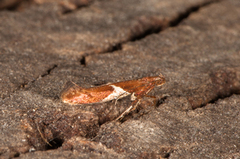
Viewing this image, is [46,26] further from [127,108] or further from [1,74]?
[127,108]

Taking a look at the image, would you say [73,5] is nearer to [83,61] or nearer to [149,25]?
[149,25]

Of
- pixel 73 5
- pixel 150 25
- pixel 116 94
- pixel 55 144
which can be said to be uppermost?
pixel 73 5

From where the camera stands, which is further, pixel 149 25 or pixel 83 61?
pixel 149 25

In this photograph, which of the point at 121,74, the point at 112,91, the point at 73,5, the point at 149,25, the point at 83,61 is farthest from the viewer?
the point at 73,5

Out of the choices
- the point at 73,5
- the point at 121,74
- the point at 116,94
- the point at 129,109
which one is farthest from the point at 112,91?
the point at 73,5

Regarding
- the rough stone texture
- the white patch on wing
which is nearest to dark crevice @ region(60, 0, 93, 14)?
the rough stone texture

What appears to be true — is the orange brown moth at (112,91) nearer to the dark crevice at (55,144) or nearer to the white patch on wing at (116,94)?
the white patch on wing at (116,94)

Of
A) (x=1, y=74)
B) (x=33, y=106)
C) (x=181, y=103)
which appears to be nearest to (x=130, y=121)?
(x=181, y=103)
